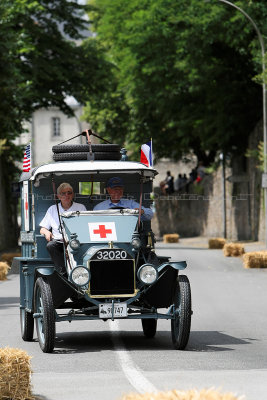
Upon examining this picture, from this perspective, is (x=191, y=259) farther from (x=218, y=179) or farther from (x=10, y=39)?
(x=218, y=179)

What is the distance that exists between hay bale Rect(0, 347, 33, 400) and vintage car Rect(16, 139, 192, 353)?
3.42m

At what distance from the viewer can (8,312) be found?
17844 millimetres

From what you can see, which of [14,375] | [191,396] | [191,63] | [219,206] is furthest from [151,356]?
[219,206]

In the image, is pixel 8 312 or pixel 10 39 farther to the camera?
pixel 10 39

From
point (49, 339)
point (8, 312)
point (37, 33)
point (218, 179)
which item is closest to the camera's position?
point (49, 339)

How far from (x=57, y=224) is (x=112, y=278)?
51.5 inches

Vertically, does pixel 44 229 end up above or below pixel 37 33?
below

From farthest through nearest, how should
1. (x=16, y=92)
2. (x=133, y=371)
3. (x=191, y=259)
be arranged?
(x=16, y=92), (x=191, y=259), (x=133, y=371)

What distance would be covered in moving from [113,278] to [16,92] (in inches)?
1048

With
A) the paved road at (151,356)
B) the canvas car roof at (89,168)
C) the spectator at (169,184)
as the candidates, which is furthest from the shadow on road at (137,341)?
the spectator at (169,184)

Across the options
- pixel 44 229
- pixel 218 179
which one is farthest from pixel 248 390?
pixel 218 179

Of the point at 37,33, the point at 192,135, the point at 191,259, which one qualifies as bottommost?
the point at 191,259

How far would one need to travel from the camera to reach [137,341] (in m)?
13.5

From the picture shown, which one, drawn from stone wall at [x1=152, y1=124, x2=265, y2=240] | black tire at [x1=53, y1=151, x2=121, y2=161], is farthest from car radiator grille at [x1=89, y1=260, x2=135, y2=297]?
stone wall at [x1=152, y1=124, x2=265, y2=240]
